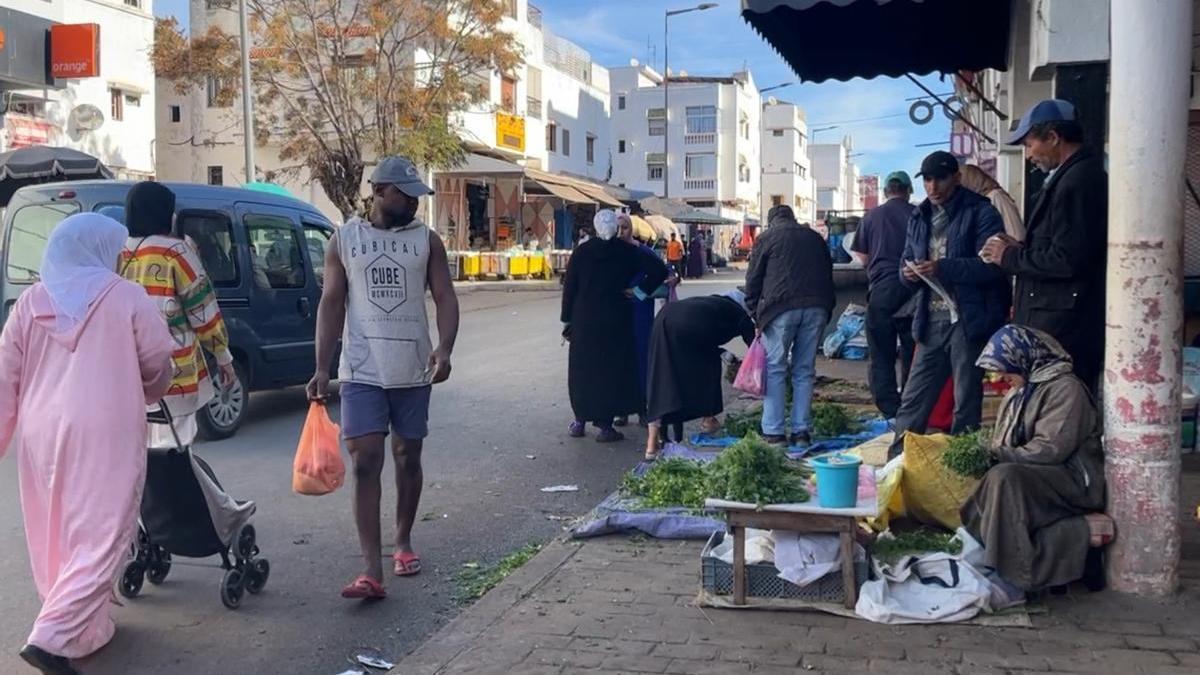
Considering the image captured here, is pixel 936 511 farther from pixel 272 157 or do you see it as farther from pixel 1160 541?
pixel 272 157

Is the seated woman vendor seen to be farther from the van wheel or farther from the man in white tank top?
the van wheel

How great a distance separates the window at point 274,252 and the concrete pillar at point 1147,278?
7369mm

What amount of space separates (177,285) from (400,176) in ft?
4.18

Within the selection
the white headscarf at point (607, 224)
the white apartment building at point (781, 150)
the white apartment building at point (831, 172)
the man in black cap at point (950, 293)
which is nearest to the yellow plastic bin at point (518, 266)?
the white headscarf at point (607, 224)

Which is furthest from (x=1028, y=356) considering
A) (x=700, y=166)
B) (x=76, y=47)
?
(x=700, y=166)

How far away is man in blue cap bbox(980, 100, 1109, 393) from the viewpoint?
514 centimetres

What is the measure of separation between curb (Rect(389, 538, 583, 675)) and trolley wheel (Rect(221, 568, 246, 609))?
1036 millimetres

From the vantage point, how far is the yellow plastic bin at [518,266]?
114ft

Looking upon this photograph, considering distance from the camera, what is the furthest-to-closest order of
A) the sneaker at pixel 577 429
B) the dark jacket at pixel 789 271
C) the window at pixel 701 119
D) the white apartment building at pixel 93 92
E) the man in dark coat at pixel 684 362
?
1. the window at pixel 701 119
2. the white apartment building at pixel 93 92
3. the sneaker at pixel 577 429
4. the dark jacket at pixel 789 271
5. the man in dark coat at pixel 684 362

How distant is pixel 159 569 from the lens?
550cm

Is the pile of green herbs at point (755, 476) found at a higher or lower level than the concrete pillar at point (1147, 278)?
lower

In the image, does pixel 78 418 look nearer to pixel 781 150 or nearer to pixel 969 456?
pixel 969 456

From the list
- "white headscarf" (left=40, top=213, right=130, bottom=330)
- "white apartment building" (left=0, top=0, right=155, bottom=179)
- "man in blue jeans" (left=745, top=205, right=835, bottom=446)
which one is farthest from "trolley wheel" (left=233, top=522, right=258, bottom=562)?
"white apartment building" (left=0, top=0, right=155, bottom=179)

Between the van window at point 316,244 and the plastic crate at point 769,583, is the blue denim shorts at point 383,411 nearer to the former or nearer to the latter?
the plastic crate at point 769,583
